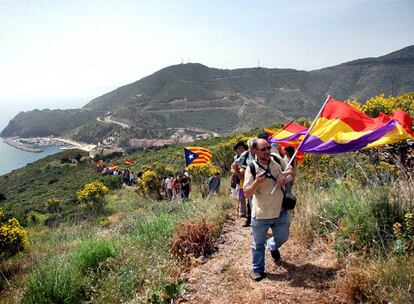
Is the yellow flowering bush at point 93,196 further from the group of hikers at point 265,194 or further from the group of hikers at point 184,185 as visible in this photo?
the group of hikers at point 265,194

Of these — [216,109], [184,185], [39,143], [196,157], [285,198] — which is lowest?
[39,143]

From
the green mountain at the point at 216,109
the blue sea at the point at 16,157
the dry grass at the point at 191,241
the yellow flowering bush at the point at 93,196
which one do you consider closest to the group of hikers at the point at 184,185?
the dry grass at the point at 191,241

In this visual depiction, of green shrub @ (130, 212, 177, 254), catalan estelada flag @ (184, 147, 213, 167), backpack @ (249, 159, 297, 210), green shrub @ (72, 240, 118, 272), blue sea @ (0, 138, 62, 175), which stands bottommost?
blue sea @ (0, 138, 62, 175)

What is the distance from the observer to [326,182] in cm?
757

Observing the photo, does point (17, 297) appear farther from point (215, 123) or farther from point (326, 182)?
point (215, 123)

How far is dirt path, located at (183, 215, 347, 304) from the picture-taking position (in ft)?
12.8

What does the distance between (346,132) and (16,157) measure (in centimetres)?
16240

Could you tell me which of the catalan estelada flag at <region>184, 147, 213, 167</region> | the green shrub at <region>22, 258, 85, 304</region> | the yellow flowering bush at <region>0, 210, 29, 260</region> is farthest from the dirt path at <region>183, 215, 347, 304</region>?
the catalan estelada flag at <region>184, 147, 213, 167</region>

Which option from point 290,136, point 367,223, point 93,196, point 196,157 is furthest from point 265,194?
point 93,196

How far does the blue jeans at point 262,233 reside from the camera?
173 inches

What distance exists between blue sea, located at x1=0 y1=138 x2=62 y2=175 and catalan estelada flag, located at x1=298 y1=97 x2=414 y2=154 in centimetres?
12475

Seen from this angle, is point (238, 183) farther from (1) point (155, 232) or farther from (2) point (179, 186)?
(2) point (179, 186)

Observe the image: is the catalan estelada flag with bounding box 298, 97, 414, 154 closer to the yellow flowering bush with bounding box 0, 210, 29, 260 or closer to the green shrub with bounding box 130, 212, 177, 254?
the green shrub with bounding box 130, 212, 177, 254

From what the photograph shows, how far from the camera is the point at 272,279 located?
4.35m
